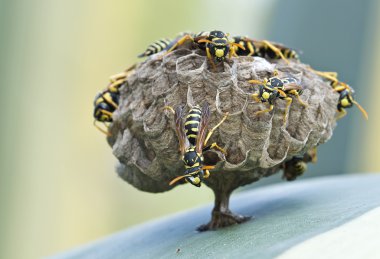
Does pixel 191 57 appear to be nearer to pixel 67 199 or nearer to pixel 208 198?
pixel 67 199

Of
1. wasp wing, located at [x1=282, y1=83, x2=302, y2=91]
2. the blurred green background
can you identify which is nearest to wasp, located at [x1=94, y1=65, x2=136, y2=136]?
wasp wing, located at [x1=282, y1=83, x2=302, y2=91]

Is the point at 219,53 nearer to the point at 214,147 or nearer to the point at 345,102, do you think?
the point at 214,147

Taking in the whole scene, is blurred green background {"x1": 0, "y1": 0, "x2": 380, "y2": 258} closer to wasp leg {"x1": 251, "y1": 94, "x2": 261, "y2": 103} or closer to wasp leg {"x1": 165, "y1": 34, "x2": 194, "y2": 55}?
wasp leg {"x1": 165, "y1": 34, "x2": 194, "y2": 55}

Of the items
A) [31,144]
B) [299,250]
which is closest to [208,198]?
[31,144]

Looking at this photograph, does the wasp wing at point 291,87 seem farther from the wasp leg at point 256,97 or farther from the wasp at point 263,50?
the wasp at point 263,50

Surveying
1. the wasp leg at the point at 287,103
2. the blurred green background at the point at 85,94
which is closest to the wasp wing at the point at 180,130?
the wasp leg at the point at 287,103

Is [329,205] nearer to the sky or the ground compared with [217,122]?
nearer to the ground
